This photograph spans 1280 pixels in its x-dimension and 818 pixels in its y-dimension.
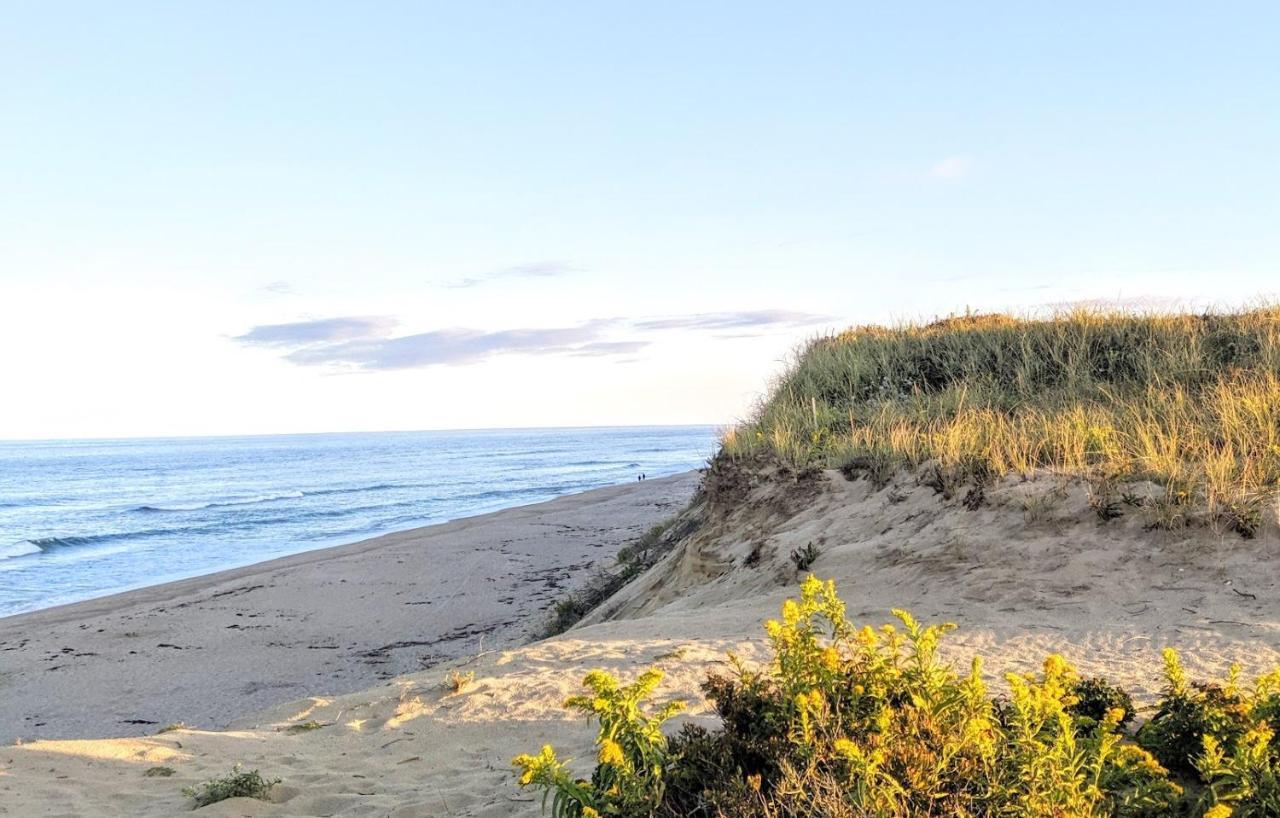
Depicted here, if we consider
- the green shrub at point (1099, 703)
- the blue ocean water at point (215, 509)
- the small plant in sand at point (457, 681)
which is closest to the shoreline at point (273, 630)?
the small plant in sand at point (457, 681)

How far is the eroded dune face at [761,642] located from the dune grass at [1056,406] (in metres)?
0.43

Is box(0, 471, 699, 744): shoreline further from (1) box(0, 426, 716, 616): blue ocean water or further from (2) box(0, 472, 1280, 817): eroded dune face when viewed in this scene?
(1) box(0, 426, 716, 616): blue ocean water

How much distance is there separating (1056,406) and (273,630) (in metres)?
12.4

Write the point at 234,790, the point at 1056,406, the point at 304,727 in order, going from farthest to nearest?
the point at 1056,406
the point at 304,727
the point at 234,790

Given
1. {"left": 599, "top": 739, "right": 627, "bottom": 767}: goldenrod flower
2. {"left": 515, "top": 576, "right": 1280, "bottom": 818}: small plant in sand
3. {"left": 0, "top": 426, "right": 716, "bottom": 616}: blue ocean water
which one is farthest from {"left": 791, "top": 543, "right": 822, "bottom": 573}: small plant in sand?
{"left": 0, "top": 426, "right": 716, "bottom": 616}: blue ocean water

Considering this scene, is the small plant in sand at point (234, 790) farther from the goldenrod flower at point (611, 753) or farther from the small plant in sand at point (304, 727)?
the goldenrod flower at point (611, 753)

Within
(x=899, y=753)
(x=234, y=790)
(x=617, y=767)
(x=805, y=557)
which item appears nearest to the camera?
(x=899, y=753)

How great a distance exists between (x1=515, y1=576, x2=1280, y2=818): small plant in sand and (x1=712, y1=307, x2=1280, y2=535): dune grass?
526cm

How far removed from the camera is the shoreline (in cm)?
1046

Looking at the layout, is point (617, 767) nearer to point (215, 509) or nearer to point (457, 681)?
point (457, 681)

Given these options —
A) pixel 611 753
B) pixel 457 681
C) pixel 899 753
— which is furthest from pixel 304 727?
pixel 899 753

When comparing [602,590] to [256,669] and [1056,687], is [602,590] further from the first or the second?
[1056,687]

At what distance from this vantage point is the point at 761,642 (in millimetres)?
6984

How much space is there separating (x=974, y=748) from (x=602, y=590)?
1077 cm
